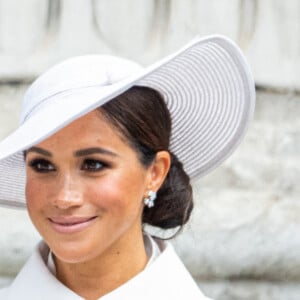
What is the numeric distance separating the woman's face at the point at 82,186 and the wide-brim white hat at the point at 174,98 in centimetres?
4

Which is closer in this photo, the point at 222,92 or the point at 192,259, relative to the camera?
the point at 222,92

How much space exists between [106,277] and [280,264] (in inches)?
31.6

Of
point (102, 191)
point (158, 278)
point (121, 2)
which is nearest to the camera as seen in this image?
point (102, 191)

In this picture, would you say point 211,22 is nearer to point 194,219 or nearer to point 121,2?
point 121,2

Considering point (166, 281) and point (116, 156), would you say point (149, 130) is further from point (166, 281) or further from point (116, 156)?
point (166, 281)

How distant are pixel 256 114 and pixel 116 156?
89 centimetres

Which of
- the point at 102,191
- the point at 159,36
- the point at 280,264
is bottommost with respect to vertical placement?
the point at 280,264

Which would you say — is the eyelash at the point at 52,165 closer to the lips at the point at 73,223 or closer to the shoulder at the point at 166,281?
the lips at the point at 73,223

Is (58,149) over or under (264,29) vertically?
over

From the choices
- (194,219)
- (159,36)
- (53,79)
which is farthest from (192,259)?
(53,79)

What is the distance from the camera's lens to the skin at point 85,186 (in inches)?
56.6

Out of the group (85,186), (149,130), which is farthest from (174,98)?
(85,186)

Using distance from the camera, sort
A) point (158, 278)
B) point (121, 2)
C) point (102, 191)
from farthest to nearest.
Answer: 1. point (121, 2)
2. point (158, 278)
3. point (102, 191)

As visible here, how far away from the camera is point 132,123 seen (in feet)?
4.81
